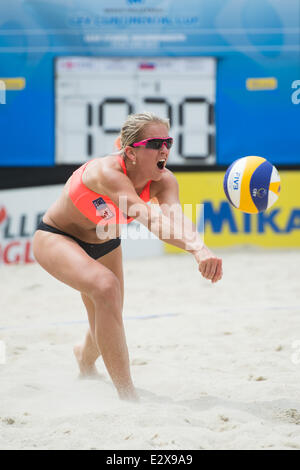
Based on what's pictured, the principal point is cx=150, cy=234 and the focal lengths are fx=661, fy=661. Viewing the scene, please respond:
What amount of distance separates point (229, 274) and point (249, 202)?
331 cm

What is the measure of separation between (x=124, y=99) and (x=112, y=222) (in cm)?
470

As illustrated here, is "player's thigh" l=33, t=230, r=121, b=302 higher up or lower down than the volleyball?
lower down

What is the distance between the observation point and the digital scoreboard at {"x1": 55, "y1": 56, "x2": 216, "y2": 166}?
755 centimetres

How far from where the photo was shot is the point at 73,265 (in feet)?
9.90

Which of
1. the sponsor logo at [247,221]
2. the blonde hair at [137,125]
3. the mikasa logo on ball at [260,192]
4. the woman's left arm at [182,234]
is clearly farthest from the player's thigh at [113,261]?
the sponsor logo at [247,221]

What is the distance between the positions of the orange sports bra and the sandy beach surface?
874 mm

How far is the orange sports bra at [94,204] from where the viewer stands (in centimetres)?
310

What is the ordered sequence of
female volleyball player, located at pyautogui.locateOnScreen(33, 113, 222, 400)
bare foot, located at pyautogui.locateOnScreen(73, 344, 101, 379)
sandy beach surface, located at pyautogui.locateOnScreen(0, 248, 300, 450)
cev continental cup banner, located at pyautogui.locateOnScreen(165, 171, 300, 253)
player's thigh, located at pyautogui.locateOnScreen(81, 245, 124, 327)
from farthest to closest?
1. cev continental cup banner, located at pyautogui.locateOnScreen(165, 171, 300, 253)
2. bare foot, located at pyautogui.locateOnScreen(73, 344, 101, 379)
3. player's thigh, located at pyautogui.locateOnScreen(81, 245, 124, 327)
4. female volleyball player, located at pyautogui.locateOnScreen(33, 113, 222, 400)
5. sandy beach surface, located at pyautogui.locateOnScreen(0, 248, 300, 450)

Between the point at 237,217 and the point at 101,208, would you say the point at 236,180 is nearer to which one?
the point at 101,208

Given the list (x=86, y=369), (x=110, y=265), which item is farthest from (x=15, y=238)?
(x=110, y=265)

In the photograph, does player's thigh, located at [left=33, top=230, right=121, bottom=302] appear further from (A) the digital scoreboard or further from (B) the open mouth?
(A) the digital scoreboard

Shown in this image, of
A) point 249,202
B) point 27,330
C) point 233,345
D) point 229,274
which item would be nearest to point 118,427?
point 249,202

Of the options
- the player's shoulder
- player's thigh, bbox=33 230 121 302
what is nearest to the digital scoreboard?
player's thigh, bbox=33 230 121 302

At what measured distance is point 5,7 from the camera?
7297 mm
